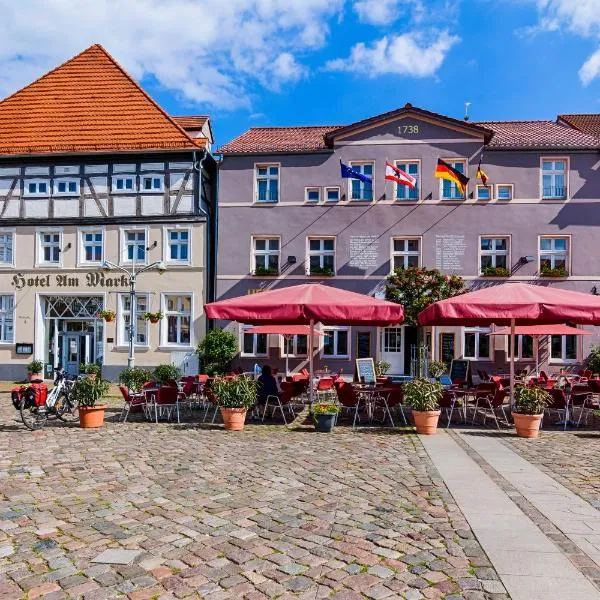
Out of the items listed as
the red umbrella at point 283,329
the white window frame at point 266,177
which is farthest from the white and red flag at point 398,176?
the red umbrella at point 283,329

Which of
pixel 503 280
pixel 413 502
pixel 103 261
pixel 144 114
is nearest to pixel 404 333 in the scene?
pixel 503 280

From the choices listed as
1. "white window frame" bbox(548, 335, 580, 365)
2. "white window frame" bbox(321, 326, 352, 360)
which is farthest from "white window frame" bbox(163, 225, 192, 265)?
"white window frame" bbox(548, 335, 580, 365)

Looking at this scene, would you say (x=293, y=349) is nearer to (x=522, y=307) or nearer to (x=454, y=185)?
(x=454, y=185)

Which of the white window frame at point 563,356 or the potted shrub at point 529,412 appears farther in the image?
the white window frame at point 563,356

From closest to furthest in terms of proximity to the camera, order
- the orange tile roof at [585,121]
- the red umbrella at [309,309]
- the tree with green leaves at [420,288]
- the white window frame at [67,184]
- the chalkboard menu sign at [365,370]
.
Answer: the red umbrella at [309,309]
the chalkboard menu sign at [365,370]
the tree with green leaves at [420,288]
the white window frame at [67,184]
the orange tile roof at [585,121]

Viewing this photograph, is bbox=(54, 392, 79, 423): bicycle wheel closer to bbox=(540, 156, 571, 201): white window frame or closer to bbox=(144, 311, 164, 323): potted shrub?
bbox=(144, 311, 164, 323): potted shrub

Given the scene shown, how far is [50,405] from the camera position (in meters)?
10.9

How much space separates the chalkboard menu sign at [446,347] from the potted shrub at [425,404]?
1182 centimetres

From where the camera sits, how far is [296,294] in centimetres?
1081

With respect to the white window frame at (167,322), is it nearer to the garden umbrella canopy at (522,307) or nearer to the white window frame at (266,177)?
the white window frame at (266,177)

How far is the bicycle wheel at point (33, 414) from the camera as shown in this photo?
34.1 ft

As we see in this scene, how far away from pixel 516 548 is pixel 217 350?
17.1 m

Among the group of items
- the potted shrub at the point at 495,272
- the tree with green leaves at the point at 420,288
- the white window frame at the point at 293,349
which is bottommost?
the white window frame at the point at 293,349

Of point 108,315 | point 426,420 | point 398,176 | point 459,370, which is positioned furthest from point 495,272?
point 108,315
